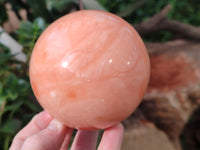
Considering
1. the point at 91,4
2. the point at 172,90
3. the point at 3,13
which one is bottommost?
the point at 172,90

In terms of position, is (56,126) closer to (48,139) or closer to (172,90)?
(48,139)

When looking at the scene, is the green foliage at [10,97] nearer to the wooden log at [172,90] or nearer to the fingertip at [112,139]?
the fingertip at [112,139]

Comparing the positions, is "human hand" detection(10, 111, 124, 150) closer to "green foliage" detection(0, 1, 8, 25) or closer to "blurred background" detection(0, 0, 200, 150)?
"blurred background" detection(0, 0, 200, 150)

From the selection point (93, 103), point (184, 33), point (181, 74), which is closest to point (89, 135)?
point (93, 103)

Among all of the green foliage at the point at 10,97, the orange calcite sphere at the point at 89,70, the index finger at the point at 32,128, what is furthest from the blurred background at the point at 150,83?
the orange calcite sphere at the point at 89,70

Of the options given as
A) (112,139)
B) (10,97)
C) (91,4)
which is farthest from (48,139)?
(91,4)

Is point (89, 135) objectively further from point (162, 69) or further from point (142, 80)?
point (162, 69)

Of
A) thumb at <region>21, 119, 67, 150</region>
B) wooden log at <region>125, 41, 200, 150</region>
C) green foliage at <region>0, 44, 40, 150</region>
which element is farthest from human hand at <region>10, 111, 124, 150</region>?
wooden log at <region>125, 41, 200, 150</region>
